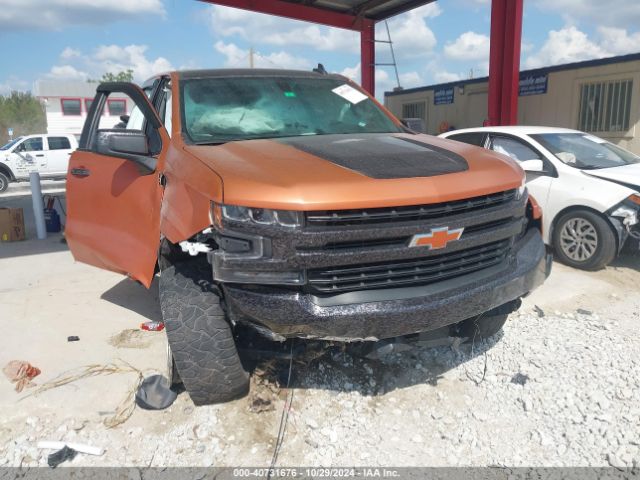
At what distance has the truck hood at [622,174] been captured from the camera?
18.7ft

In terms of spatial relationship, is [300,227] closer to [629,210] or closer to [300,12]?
[629,210]

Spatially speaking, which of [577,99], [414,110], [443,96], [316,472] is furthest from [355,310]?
[414,110]

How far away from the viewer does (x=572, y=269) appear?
234 inches

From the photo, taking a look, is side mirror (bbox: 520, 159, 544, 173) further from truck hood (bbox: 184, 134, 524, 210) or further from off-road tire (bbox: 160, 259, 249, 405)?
off-road tire (bbox: 160, 259, 249, 405)

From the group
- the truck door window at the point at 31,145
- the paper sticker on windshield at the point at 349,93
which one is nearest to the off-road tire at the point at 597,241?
the paper sticker on windshield at the point at 349,93

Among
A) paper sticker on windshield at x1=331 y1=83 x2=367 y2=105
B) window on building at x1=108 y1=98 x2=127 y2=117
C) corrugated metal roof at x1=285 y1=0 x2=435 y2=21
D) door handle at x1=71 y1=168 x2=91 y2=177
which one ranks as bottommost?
door handle at x1=71 y1=168 x2=91 y2=177

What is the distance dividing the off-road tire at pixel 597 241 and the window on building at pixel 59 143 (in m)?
17.6

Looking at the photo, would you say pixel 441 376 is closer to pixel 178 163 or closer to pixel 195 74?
pixel 178 163

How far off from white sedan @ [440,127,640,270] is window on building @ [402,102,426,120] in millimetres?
9739

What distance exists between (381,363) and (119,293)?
3.02 m

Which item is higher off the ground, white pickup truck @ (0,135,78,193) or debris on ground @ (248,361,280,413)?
white pickup truck @ (0,135,78,193)

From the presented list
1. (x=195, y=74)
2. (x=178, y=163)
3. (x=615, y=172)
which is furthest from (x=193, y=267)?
(x=615, y=172)

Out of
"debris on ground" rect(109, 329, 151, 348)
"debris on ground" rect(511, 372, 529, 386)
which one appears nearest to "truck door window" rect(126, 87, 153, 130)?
"debris on ground" rect(109, 329, 151, 348)

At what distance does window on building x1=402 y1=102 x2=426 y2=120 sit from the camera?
16.5 meters
